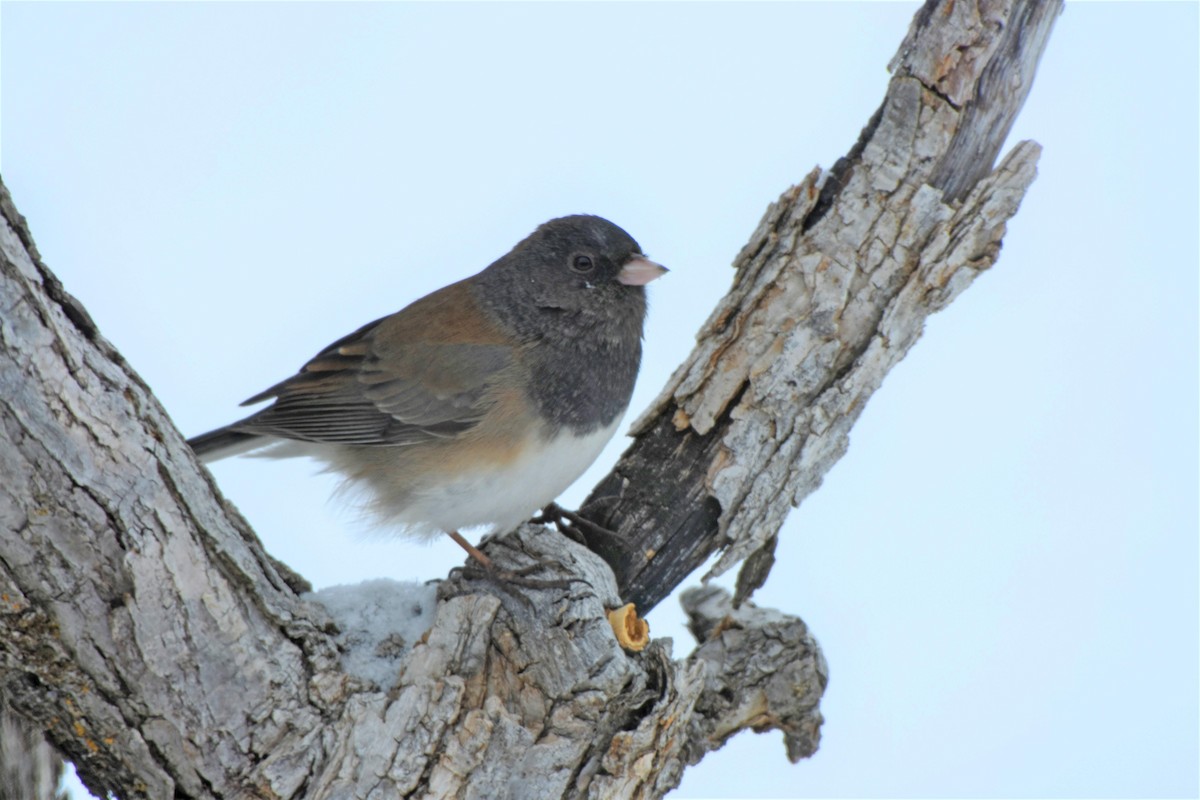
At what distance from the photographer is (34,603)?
5.41 feet

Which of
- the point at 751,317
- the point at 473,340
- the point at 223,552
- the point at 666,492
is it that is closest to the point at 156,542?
the point at 223,552

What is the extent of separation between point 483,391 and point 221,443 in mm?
612

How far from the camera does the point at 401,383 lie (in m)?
2.35

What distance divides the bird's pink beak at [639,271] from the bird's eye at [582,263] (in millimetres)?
63

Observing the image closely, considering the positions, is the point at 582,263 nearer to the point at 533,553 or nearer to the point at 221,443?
the point at 533,553

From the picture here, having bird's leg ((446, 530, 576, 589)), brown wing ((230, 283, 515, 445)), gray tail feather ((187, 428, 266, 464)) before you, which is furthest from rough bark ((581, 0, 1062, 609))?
gray tail feather ((187, 428, 266, 464))

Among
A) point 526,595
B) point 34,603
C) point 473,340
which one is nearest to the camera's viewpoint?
point 34,603

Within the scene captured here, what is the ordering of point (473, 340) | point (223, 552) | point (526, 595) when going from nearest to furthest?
point (223, 552), point (526, 595), point (473, 340)

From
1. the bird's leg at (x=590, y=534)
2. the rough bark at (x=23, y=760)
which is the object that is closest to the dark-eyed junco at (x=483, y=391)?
the bird's leg at (x=590, y=534)

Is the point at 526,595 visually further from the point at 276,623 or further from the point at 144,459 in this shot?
the point at 144,459

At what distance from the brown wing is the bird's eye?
8.7 inches

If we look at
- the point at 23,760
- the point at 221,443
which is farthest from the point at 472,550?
the point at 23,760

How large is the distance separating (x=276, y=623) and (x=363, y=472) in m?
0.57

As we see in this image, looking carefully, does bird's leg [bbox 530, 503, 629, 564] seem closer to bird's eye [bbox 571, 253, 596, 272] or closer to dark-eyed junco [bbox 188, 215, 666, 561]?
dark-eyed junco [bbox 188, 215, 666, 561]
